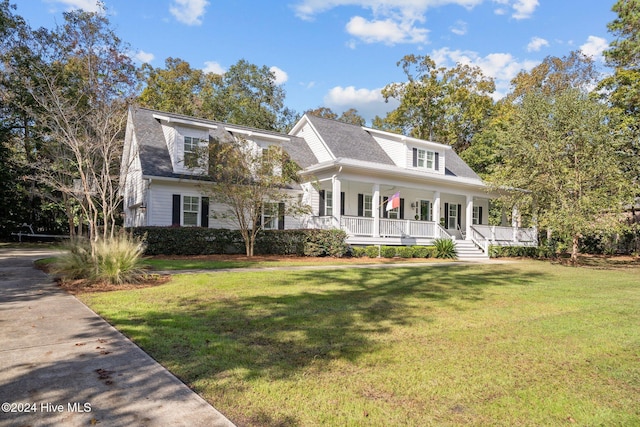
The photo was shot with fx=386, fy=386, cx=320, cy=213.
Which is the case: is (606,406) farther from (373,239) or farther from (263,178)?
(373,239)

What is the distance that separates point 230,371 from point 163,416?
90 cm

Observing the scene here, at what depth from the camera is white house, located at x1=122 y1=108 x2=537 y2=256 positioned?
17.2 m

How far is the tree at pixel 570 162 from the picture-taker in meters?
16.3


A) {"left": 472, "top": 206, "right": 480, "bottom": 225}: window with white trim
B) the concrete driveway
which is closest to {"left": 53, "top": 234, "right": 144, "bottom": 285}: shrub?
the concrete driveway

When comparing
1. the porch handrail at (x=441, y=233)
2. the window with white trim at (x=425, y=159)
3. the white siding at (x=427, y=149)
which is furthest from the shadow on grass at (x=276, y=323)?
the window with white trim at (x=425, y=159)

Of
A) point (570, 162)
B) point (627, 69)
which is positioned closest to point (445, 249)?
point (570, 162)

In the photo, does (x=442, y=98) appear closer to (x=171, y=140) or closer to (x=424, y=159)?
(x=424, y=159)

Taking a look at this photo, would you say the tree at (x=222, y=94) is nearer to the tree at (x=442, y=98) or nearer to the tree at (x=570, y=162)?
the tree at (x=442, y=98)

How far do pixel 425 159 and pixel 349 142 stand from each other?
4.58m

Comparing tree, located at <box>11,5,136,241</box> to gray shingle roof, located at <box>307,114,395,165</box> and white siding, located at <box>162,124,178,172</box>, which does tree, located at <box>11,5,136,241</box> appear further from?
gray shingle roof, located at <box>307,114,395,165</box>

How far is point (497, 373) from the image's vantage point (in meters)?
3.70

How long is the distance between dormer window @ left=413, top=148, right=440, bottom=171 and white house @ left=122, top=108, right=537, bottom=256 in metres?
0.06

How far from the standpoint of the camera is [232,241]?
16141 millimetres

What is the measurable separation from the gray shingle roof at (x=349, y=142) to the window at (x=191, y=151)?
A: 6608mm
